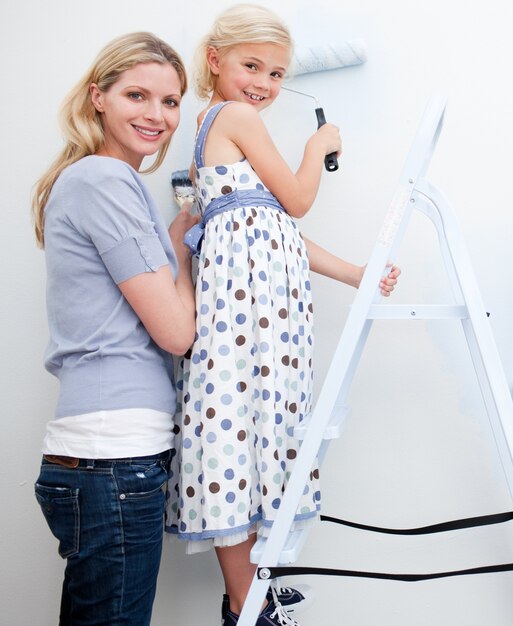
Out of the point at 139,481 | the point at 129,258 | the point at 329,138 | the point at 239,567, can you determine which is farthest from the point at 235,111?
the point at 239,567

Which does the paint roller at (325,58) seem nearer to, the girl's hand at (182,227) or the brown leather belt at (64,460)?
the girl's hand at (182,227)

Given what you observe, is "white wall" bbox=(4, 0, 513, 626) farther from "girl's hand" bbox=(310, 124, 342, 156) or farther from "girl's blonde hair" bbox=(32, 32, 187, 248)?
"girl's blonde hair" bbox=(32, 32, 187, 248)

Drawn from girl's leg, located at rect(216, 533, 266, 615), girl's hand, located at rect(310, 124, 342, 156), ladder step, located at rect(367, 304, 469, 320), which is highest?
girl's hand, located at rect(310, 124, 342, 156)

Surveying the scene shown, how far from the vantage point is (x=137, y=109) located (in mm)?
1193

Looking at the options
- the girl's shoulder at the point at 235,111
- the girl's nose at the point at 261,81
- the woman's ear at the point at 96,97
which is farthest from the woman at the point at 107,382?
the girl's nose at the point at 261,81

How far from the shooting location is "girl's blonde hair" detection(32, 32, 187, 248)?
118cm

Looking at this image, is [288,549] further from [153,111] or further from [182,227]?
[153,111]

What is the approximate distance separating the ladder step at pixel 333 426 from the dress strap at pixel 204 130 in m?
0.48

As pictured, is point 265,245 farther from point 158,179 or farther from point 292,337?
point 158,179

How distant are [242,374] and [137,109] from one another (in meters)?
0.46

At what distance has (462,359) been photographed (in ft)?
4.45

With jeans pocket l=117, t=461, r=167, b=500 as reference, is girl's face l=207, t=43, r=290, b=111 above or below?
above

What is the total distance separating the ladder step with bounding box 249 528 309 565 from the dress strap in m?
0.63

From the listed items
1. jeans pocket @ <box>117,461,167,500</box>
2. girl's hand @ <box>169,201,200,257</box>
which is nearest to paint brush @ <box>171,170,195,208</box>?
girl's hand @ <box>169,201,200,257</box>
